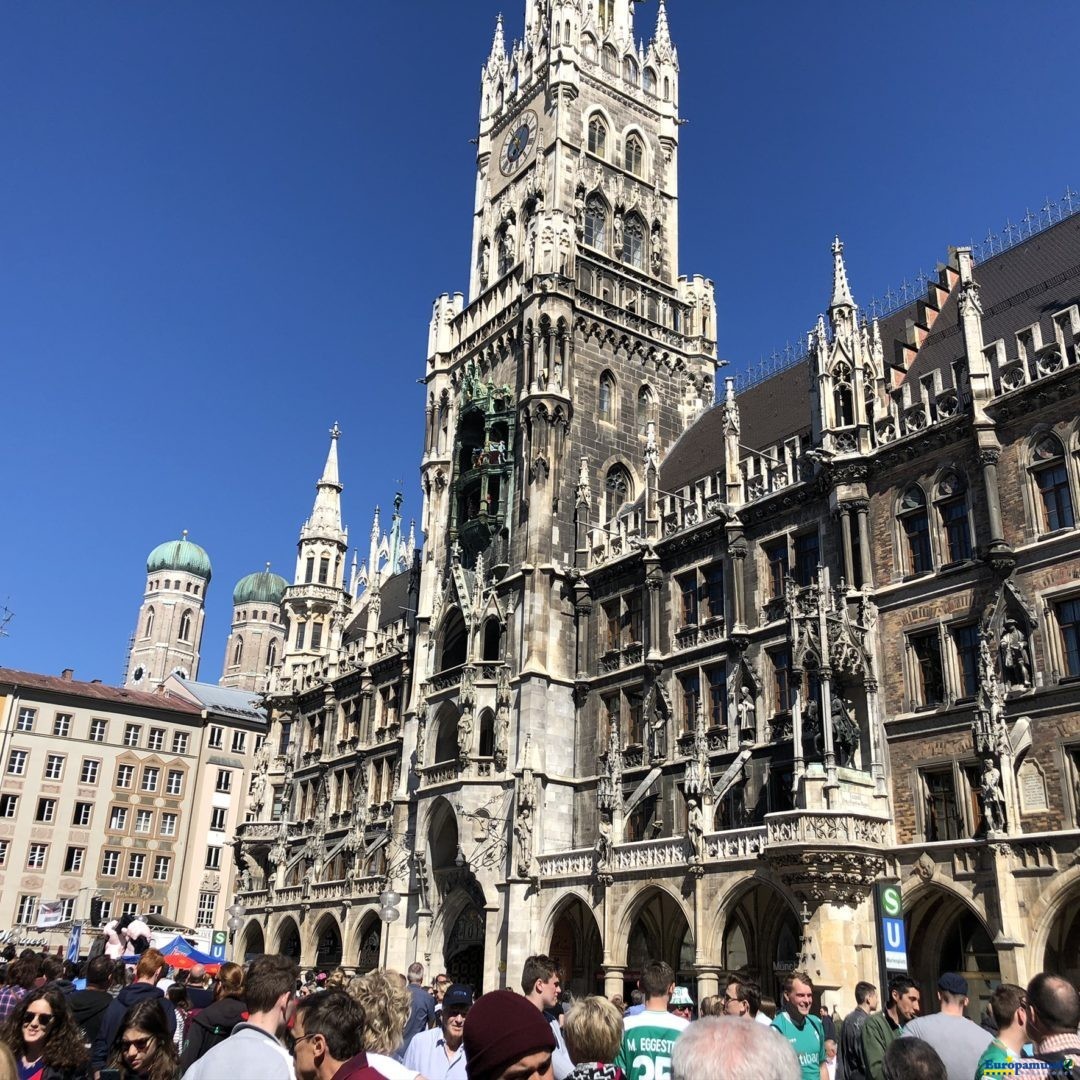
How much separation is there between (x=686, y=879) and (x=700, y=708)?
4.97 metres

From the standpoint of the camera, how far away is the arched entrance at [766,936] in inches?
1061

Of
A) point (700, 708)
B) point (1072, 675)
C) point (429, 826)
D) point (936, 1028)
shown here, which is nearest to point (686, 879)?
point (700, 708)

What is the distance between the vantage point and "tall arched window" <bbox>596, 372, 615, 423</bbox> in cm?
3957

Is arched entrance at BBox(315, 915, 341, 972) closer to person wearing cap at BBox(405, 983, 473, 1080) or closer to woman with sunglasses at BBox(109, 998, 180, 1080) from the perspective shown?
person wearing cap at BBox(405, 983, 473, 1080)

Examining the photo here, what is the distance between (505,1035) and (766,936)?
25299mm

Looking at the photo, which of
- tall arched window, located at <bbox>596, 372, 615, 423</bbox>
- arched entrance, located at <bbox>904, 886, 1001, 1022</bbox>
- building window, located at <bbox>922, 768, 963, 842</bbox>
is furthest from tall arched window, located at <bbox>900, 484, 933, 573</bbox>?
tall arched window, located at <bbox>596, 372, 615, 423</bbox>

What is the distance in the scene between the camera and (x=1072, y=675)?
73.3 feet

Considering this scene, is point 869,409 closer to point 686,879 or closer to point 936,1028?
point 686,879

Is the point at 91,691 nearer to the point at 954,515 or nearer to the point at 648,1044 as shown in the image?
the point at 954,515

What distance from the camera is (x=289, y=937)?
152ft

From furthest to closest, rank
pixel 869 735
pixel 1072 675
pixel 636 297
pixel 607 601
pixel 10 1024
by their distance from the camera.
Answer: pixel 636 297 < pixel 607 601 < pixel 869 735 < pixel 1072 675 < pixel 10 1024

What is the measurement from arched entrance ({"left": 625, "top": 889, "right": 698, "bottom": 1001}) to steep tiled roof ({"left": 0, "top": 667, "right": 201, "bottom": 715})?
40023 mm

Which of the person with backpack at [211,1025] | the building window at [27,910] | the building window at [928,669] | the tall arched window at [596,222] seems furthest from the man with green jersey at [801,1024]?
the building window at [27,910]

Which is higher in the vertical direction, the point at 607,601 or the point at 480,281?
the point at 480,281
